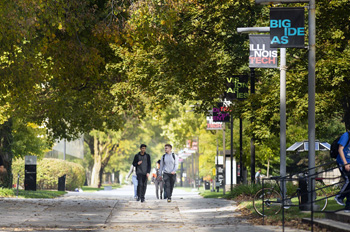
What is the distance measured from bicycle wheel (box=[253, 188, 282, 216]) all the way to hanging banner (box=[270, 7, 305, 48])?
11.2 feet

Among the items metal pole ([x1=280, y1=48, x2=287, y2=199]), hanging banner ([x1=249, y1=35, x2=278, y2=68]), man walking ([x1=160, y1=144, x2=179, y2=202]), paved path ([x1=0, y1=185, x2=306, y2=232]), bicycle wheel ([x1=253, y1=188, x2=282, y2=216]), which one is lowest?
paved path ([x1=0, y1=185, x2=306, y2=232])

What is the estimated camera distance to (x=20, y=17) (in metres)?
18.2

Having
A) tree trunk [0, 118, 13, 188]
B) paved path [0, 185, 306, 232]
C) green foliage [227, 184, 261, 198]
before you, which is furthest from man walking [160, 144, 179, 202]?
tree trunk [0, 118, 13, 188]

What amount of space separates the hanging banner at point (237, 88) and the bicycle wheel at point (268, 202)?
31.7 ft

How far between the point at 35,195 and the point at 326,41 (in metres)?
13.8

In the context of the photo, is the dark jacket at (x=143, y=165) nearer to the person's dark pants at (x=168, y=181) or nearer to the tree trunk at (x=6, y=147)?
the person's dark pants at (x=168, y=181)

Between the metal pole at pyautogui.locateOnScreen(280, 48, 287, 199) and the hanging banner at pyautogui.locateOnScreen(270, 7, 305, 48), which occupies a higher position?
the hanging banner at pyautogui.locateOnScreen(270, 7, 305, 48)

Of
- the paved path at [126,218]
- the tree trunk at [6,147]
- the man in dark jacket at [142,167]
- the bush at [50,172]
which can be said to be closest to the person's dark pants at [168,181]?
the man in dark jacket at [142,167]

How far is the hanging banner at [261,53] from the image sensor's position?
2081 centimetres

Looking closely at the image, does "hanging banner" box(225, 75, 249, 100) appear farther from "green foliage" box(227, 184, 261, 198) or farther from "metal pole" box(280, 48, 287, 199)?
"metal pole" box(280, 48, 287, 199)

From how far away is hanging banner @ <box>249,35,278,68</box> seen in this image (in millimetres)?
20812

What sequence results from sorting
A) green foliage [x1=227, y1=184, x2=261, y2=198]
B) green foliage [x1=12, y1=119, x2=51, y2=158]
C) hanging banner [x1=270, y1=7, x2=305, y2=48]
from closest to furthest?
hanging banner [x1=270, y1=7, x2=305, y2=48] → green foliage [x1=227, y1=184, x2=261, y2=198] → green foliage [x1=12, y1=119, x2=51, y2=158]

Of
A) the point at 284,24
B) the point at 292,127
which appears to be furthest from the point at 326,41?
the point at 292,127

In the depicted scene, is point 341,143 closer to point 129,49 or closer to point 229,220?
point 229,220
